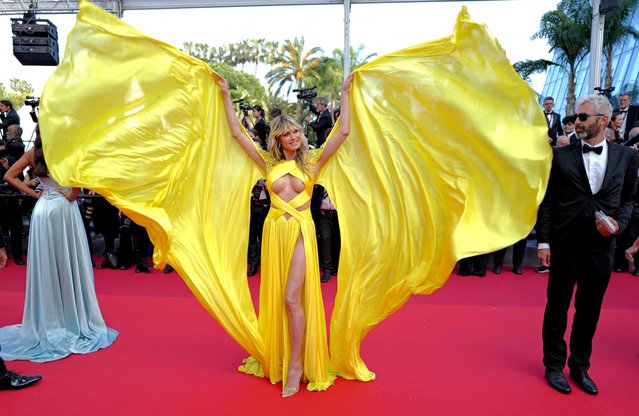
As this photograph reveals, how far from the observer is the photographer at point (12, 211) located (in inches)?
307

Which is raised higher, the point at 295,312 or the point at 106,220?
the point at 295,312

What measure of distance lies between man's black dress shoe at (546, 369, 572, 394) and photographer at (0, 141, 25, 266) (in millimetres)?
7579

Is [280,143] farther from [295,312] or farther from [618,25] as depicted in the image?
[618,25]

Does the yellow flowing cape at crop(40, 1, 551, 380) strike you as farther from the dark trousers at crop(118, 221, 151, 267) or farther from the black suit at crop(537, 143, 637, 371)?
the dark trousers at crop(118, 221, 151, 267)

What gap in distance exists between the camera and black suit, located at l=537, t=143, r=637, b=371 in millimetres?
3396

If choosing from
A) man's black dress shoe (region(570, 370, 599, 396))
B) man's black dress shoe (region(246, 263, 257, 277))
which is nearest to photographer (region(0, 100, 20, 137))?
man's black dress shoe (region(246, 263, 257, 277))

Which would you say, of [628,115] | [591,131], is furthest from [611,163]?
[628,115]

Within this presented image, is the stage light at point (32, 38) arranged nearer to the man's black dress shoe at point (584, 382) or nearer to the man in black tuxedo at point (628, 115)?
the man's black dress shoe at point (584, 382)

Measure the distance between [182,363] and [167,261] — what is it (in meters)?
0.95

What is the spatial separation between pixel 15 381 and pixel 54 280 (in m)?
1.13

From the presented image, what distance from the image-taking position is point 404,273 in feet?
11.2

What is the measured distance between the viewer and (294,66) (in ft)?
129

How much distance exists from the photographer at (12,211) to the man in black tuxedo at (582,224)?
756cm

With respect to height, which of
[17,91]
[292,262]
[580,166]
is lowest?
[292,262]
